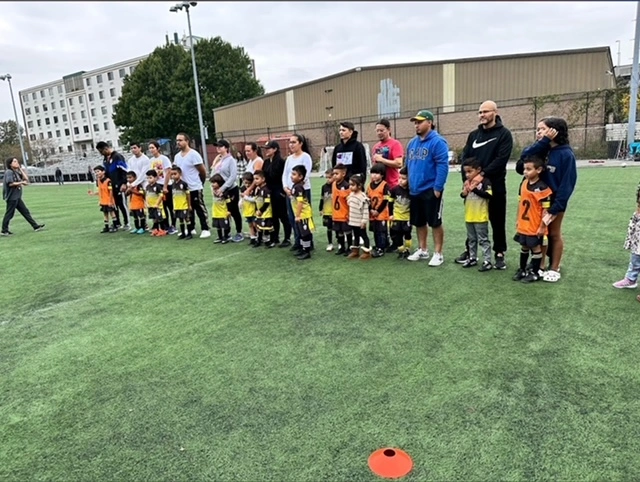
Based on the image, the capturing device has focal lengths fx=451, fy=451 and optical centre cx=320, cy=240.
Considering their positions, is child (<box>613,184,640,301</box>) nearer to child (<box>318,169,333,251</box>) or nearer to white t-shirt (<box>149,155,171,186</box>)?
child (<box>318,169,333,251</box>)

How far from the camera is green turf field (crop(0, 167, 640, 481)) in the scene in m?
2.22

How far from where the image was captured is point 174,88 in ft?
121

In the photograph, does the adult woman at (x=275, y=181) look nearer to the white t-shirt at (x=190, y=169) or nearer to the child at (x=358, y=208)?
the child at (x=358, y=208)

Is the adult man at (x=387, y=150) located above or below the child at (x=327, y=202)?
above

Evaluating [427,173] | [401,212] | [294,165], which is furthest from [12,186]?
[427,173]

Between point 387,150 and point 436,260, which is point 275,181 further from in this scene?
point 436,260

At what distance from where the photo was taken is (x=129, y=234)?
8742mm

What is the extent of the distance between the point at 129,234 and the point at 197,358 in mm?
6169

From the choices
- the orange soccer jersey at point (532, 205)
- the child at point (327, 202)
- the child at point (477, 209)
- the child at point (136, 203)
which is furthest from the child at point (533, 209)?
the child at point (136, 203)

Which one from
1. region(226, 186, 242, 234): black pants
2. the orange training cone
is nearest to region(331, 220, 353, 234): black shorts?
region(226, 186, 242, 234): black pants

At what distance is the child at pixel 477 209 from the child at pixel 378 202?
114 cm

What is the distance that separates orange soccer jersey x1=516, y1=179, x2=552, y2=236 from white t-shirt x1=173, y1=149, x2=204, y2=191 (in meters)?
5.17

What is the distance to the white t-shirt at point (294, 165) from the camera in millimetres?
6105

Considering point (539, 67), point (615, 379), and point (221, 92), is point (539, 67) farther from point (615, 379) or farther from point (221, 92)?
point (615, 379)
